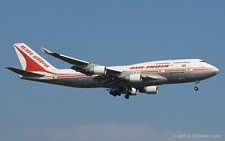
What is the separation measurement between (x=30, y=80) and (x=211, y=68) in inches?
950

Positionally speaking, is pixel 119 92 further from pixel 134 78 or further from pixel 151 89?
pixel 134 78

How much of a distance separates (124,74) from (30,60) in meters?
15.1

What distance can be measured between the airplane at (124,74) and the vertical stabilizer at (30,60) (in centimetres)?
25

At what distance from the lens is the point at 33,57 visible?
75.8m

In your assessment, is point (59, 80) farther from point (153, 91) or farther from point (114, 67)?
point (153, 91)

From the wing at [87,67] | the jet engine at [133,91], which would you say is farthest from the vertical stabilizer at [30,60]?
the jet engine at [133,91]

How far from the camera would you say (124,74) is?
68.2 m

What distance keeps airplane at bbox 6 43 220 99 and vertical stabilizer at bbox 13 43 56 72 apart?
0.84ft

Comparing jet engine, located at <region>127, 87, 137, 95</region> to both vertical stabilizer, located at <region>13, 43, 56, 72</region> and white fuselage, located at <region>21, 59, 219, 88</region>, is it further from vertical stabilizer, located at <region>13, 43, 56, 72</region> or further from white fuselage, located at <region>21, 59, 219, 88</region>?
vertical stabilizer, located at <region>13, 43, 56, 72</region>

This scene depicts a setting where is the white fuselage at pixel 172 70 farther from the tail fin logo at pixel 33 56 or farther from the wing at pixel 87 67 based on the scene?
the tail fin logo at pixel 33 56

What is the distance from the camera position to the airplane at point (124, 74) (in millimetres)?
66688

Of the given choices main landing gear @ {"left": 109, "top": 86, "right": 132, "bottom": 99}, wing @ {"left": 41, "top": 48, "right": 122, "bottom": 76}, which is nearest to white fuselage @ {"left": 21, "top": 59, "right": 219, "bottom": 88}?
main landing gear @ {"left": 109, "top": 86, "right": 132, "bottom": 99}

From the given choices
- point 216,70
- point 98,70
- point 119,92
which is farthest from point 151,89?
point 98,70

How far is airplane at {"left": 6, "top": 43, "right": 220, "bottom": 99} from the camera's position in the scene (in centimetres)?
6669
